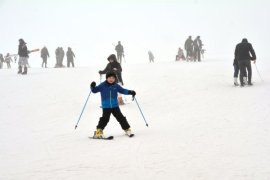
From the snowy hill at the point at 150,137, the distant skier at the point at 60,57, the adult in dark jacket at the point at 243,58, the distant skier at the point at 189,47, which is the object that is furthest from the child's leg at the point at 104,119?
the distant skier at the point at 60,57

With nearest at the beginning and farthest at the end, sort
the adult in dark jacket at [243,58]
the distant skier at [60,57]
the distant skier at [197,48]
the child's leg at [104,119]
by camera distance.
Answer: the child's leg at [104,119], the adult in dark jacket at [243,58], the distant skier at [197,48], the distant skier at [60,57]

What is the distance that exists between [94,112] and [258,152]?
569cm

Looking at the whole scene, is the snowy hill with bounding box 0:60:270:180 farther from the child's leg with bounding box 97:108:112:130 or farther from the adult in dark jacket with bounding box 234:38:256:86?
the adult in dark jacket with bounding box 234:38:256:86

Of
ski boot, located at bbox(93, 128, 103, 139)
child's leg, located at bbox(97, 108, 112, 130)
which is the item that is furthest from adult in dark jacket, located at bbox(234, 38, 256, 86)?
ski boot, located at bbox(93, 128, 103, 139)

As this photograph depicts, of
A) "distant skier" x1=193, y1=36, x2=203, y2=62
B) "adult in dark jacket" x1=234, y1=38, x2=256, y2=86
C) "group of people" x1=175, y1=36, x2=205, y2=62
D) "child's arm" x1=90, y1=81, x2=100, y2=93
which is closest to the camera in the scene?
"child's arm" x1=90, y1=81, x2=100, y2=93

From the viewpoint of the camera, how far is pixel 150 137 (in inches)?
259

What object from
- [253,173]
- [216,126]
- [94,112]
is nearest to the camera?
[253,173]

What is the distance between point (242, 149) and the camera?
5.32m

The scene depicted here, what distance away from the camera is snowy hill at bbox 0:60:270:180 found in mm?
4621

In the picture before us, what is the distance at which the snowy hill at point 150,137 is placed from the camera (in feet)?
15.2

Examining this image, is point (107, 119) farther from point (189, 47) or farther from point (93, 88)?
point (189, 47)

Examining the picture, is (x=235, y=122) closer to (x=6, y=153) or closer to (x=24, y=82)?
(x=6, y=153)

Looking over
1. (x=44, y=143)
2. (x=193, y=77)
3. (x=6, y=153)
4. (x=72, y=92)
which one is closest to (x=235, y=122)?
(x=44, y=143)

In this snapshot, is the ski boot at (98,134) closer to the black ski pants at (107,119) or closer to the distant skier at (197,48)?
the black ski pants at (107,119)
